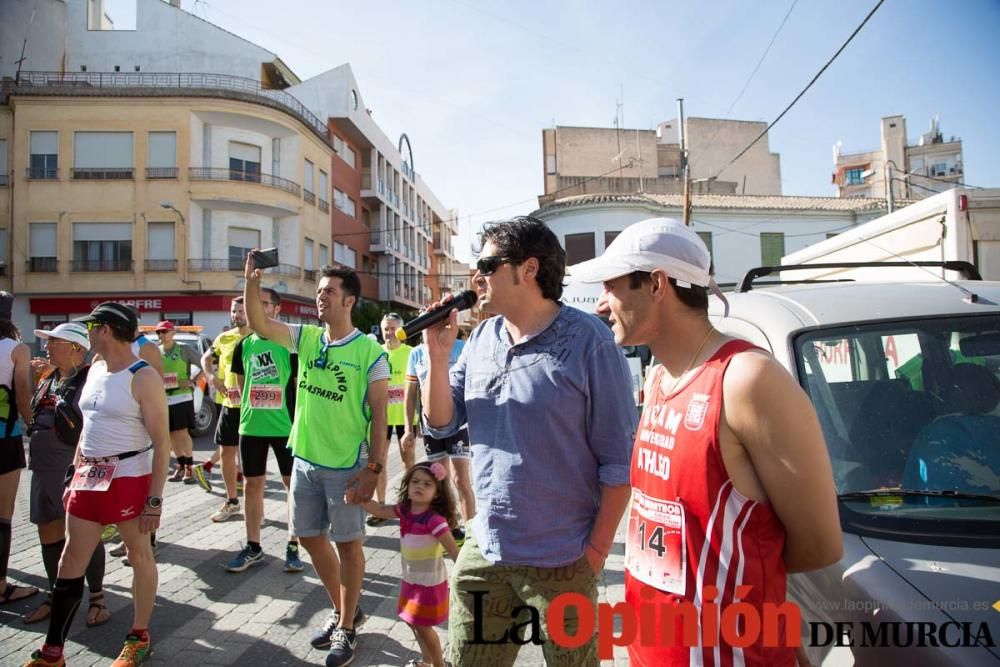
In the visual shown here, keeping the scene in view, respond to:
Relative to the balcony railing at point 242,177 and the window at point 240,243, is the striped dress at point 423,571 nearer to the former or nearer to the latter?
the window at point 240,243

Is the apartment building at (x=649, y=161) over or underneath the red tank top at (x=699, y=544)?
over

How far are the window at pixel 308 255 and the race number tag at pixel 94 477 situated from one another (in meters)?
29.9

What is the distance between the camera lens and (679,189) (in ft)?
125

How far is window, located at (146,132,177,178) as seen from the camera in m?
28.0

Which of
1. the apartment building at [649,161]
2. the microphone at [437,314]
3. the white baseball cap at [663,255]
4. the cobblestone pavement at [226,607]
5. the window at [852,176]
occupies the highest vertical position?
the window at [852,176]

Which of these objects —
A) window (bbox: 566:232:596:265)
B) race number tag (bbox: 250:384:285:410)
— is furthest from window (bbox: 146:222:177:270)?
race number tag (bbox: 250:384:285:410)

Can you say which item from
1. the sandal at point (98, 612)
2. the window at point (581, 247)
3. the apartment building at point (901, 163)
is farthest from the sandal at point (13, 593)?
the apartment building at point (901, 163)

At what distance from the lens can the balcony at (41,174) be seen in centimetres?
2762

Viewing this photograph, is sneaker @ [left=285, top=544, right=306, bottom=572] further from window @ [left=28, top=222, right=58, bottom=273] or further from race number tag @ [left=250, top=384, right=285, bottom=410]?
window @ [left=28, top=222, right=58, bottom=273]

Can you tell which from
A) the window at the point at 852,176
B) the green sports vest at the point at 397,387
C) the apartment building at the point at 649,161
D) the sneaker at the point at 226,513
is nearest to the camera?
the sneaker at the point at 226,513

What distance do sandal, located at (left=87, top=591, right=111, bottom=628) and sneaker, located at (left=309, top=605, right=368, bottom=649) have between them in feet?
4.66

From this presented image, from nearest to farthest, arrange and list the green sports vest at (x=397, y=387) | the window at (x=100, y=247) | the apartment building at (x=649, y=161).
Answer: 1. the green sports vest at (x=397, y=387)
2. the window at (x=100, y=247)
3. the apartment building at (x=649, y=161)

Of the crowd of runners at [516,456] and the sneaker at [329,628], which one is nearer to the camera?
the crowd of runners at [516,456]

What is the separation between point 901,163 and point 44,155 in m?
57.2
